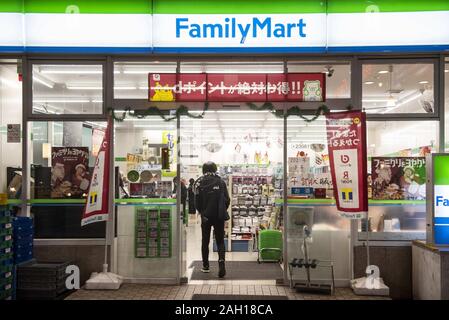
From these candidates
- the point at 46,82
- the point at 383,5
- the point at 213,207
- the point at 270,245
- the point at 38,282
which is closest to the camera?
the point at 38,282

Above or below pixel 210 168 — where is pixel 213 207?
below

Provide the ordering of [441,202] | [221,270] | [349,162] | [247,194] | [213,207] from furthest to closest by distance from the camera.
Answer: [247,194] → [213,207] → [221,270] → [349,162] → [441,202]

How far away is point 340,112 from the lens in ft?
20.7

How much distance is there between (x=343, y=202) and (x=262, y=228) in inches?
132

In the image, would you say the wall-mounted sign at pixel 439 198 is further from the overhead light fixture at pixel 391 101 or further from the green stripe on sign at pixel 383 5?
the green stripe on sign at pixel 383 5

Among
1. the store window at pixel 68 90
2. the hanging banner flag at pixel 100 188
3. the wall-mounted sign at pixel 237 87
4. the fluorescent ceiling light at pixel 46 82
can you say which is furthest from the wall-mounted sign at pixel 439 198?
the fluorescent ceiling light at pixel 46 82

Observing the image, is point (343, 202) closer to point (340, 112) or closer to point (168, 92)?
point (340, 112)

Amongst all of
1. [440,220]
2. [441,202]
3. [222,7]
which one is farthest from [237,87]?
[440,220]

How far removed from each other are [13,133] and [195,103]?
2.62 metres

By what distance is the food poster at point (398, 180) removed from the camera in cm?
661

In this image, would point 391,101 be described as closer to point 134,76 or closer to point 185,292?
point 134,76

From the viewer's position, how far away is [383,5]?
6.58 metres

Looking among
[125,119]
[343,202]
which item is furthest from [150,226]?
[343,202]

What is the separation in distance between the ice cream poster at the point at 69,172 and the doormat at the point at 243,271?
2.17 meters
